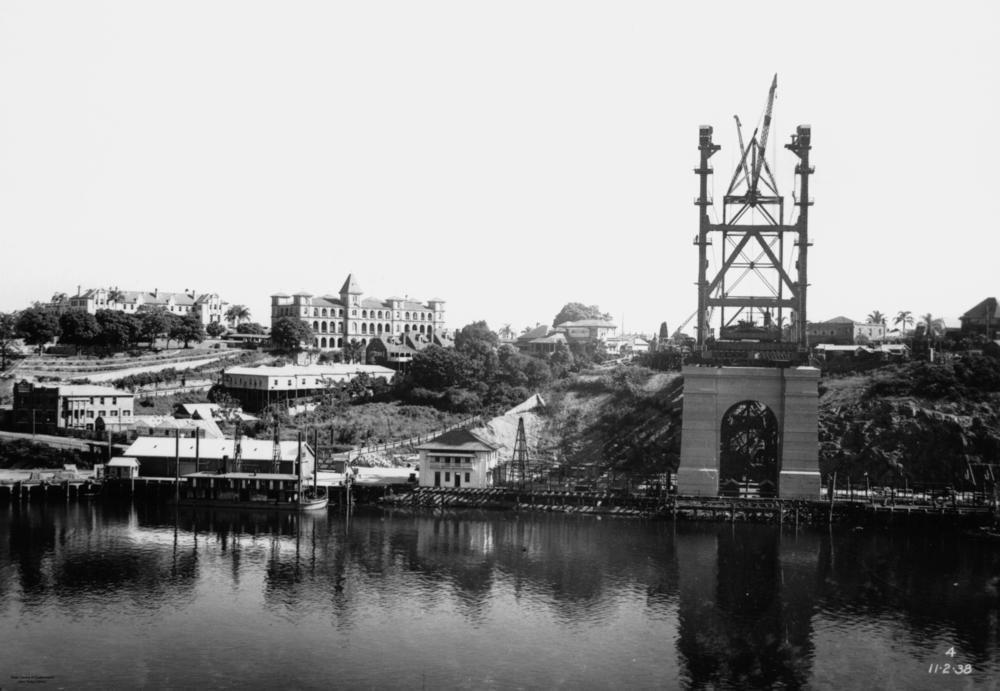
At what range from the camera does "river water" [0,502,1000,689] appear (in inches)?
1206

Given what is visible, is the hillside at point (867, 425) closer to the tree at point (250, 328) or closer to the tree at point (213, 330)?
the tree at point (250, 328)

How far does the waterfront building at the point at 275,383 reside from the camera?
277 feet

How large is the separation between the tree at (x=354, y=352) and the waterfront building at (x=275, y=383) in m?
13.0

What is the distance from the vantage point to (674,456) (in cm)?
6488

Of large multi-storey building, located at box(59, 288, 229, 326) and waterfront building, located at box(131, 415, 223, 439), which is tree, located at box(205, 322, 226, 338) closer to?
large multi-storey building, located at box(59, 288, 229, 326)

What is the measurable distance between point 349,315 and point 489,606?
7825cm

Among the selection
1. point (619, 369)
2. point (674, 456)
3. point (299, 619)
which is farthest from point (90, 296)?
point (299, 619)

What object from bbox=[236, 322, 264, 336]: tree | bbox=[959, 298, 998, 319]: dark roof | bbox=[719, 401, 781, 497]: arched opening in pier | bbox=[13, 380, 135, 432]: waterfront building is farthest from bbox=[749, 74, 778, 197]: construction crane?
bbox=[236, 322, 264, 336]: tree

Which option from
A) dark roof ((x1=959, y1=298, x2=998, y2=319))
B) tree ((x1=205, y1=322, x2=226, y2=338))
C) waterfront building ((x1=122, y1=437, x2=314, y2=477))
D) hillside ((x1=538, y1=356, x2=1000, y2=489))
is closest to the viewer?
hillside ((x1=538, y1=356, x2=1000, y2=489))

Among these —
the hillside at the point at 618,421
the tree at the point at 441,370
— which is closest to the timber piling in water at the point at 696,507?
the hillside at the point at 618,421

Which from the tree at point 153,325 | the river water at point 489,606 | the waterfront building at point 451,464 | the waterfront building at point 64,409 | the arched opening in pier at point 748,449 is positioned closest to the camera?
the river water at point 489,606

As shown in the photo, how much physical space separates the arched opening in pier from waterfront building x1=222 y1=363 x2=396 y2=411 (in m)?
39.0

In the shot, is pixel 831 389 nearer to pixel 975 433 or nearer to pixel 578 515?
pixel 975 433

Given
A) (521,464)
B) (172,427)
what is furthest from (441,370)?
(521,464)
